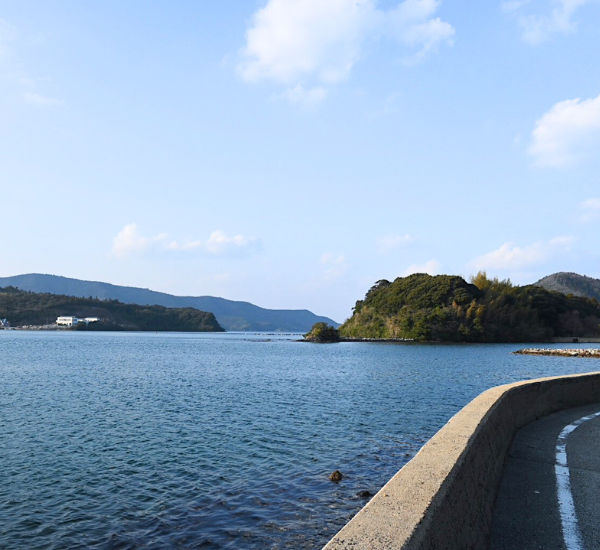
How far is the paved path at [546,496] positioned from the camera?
597 centimetres

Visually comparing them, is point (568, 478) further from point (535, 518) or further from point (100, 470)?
point (100, 470)

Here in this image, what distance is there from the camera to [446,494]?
5.04m

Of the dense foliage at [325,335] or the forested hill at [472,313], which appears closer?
the forested hill at [472,313]

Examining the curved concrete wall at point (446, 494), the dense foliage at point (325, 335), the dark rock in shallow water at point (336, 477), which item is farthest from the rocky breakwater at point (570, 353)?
the curved concrete wall at point (446, 494)

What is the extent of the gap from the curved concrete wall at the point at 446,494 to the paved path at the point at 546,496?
8.7 inches

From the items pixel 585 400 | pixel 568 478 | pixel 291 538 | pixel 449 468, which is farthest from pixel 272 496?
pixel 585 400

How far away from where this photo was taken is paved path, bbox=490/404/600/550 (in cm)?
597

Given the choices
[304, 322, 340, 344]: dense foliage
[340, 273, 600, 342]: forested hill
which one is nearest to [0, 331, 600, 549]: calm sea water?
[340, 273, 600, 342]: forested hill

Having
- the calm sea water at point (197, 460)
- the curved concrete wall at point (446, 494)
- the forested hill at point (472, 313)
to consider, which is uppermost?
the forested hill at point (472, 313)

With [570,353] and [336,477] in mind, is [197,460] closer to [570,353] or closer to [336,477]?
[336,477]

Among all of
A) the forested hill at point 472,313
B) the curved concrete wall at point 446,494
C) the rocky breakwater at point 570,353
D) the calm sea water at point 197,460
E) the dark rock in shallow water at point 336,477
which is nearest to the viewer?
the curved concrete wall at point 446,494

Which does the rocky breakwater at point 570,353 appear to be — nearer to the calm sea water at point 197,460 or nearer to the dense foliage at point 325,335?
the calm sea water at point 197,460

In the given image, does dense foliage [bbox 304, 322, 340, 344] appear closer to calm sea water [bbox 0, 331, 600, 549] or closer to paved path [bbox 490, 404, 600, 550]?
calm sea water [bbox 0, 331, 600, 549]

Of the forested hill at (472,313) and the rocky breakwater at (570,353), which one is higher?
the forested hill at (472,313)
